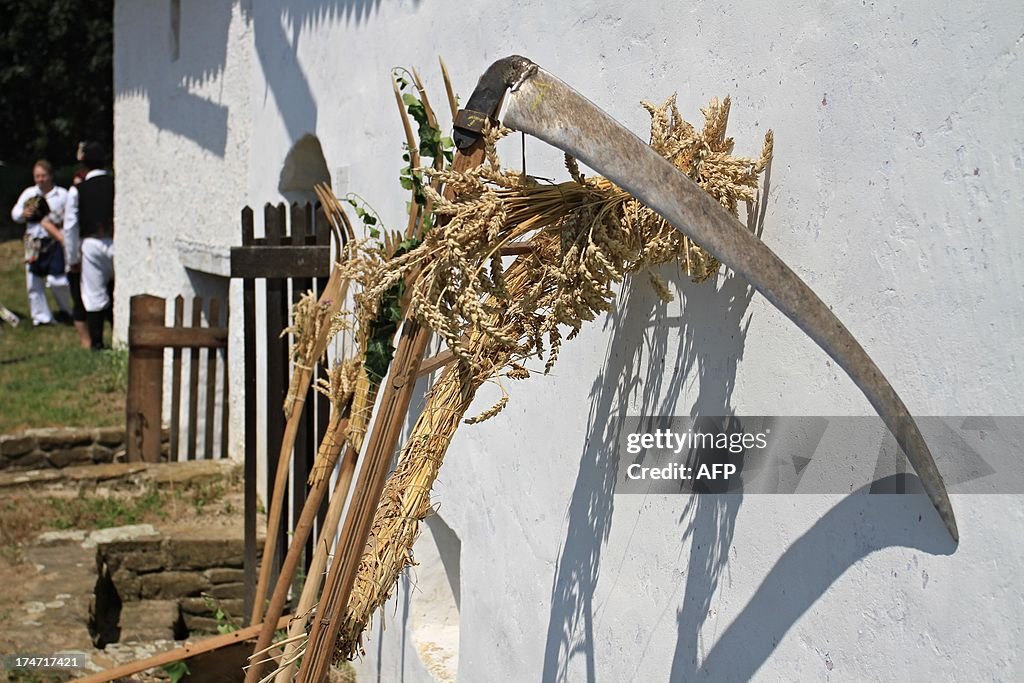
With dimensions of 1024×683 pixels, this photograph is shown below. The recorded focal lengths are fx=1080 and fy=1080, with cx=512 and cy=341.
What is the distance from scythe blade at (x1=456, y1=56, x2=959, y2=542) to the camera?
1.50 m

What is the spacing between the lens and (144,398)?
24.0 feet

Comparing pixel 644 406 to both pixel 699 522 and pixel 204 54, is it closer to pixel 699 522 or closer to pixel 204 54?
pixel 699 522

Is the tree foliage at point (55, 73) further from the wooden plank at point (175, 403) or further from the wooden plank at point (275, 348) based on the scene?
the wooden plank at point (275, 348)

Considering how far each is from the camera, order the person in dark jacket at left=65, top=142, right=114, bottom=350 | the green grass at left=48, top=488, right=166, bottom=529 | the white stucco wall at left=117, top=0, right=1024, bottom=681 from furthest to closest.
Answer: the person in dark jacket at left=65, top=142, right=114, bottom=350 → the green grass at left=48, top=488, right=166, bottom=529 → the white stucco wall at left=117, top=0, right=1024, bottom=681

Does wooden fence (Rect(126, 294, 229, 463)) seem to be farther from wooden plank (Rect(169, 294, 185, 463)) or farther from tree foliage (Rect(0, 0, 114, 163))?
tree foliage (Rect(0, 0, 114, 163))

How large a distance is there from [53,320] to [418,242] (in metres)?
11.4

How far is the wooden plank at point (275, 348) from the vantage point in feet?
14.8

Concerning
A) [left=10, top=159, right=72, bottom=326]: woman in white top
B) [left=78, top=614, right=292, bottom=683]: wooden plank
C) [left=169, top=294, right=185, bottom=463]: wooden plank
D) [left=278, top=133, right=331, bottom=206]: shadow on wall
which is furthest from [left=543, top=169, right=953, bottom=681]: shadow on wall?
[left=10, top=159, right=72, bottom=326]: woman in white top

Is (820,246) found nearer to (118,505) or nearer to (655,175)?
(655,175)

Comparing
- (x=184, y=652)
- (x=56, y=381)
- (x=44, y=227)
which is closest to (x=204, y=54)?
(x=56, y=381)

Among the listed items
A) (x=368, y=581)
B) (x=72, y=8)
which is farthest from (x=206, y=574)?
(x=72, y=8)

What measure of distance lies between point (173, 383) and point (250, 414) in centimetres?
297

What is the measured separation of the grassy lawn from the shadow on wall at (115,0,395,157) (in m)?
2.21

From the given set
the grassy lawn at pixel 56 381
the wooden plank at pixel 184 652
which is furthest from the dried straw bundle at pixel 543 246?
the grassy lawn at pixel 56 381
